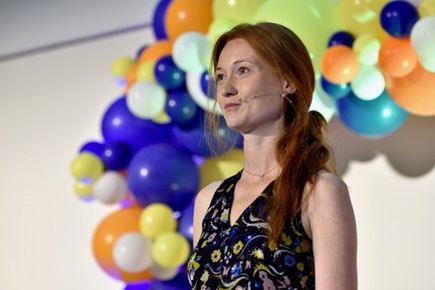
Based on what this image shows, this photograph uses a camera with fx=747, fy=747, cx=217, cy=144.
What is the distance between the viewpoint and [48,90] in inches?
177

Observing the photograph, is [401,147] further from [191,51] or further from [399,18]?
[191,51]

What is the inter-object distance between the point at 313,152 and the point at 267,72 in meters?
0.17

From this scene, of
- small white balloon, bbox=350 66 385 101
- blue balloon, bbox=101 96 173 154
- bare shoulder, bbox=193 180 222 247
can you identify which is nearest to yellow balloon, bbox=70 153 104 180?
blue balloon, bbox=101 96 173 154

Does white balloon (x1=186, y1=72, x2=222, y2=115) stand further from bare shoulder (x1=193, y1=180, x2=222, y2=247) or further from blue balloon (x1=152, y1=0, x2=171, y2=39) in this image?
bare shoulder (x1=193, y1=180, x2=222, y2=247)

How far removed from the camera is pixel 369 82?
2.67 m

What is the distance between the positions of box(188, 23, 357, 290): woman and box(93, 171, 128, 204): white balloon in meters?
1.77

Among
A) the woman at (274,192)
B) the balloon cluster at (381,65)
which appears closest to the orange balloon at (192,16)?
the balloon cluster at (381,65)

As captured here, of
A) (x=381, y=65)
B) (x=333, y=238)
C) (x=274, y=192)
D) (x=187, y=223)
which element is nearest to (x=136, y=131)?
(x=187, y=223)

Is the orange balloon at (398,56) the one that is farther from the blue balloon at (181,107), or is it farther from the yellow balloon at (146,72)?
the yellow balloon at (146,72)

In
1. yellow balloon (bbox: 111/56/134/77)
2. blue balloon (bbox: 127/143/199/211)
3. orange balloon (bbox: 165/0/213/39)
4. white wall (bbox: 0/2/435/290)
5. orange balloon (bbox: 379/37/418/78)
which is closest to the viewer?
orange balloon (bbox: 379/37/418/78)

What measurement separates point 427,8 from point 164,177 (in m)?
1.22

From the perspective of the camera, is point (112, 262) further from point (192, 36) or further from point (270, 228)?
point (270, 228)

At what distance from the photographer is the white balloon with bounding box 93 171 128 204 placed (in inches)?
125

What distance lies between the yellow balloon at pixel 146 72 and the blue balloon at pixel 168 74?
12 centimetres
